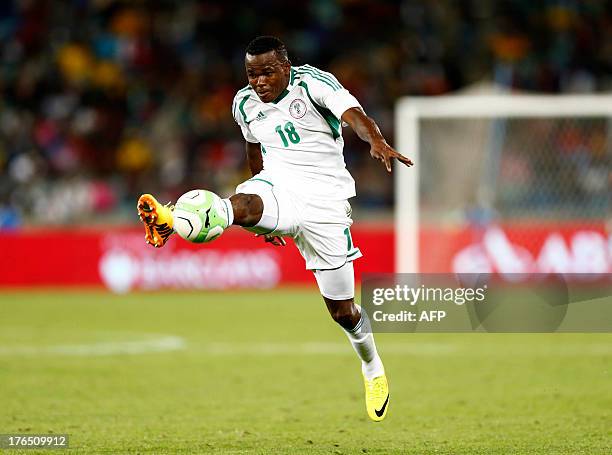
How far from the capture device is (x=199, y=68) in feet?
80.6

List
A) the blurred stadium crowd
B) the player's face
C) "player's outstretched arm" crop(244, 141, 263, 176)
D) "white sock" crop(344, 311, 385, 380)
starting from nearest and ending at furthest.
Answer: the player's face → "white sock" crop(344, 311, 385, 380) → "player's outstretched arm" crop(244, 141, 263, 176) → the blurred stadium crowd

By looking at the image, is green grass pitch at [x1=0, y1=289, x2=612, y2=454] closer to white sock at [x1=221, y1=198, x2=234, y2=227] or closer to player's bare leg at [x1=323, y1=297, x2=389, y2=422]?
player's bare leg at [x1=323, y1=297, x2=389, y2=422]

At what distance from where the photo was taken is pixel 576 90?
78.8 ft

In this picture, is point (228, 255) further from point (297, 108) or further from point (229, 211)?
point (229, 211)

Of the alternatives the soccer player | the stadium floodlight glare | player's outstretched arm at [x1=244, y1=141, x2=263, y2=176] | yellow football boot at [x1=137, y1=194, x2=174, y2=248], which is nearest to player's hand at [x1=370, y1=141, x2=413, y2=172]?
the soccer player

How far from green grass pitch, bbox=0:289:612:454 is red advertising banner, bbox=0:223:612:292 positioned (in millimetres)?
2329

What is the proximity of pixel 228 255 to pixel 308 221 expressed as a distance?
13.1m

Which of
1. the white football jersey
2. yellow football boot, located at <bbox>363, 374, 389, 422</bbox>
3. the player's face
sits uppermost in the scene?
the player's face

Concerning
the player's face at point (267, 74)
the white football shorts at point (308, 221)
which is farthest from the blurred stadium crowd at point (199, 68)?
the player's face at point (267, 74)

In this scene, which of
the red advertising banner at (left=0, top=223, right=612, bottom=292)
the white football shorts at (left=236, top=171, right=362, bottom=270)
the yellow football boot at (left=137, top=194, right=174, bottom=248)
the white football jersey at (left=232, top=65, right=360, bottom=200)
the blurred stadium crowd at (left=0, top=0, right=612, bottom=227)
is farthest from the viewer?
the blurred stadium crowd at (left=0, top=0, right=612, bottom=227)

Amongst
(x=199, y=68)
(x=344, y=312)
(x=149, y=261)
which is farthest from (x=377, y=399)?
(x=199, y=68)

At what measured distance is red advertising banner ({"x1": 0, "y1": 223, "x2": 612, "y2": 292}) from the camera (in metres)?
19.9

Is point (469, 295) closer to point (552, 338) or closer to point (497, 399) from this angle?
point (497, 399)

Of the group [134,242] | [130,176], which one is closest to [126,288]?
[134,242]
